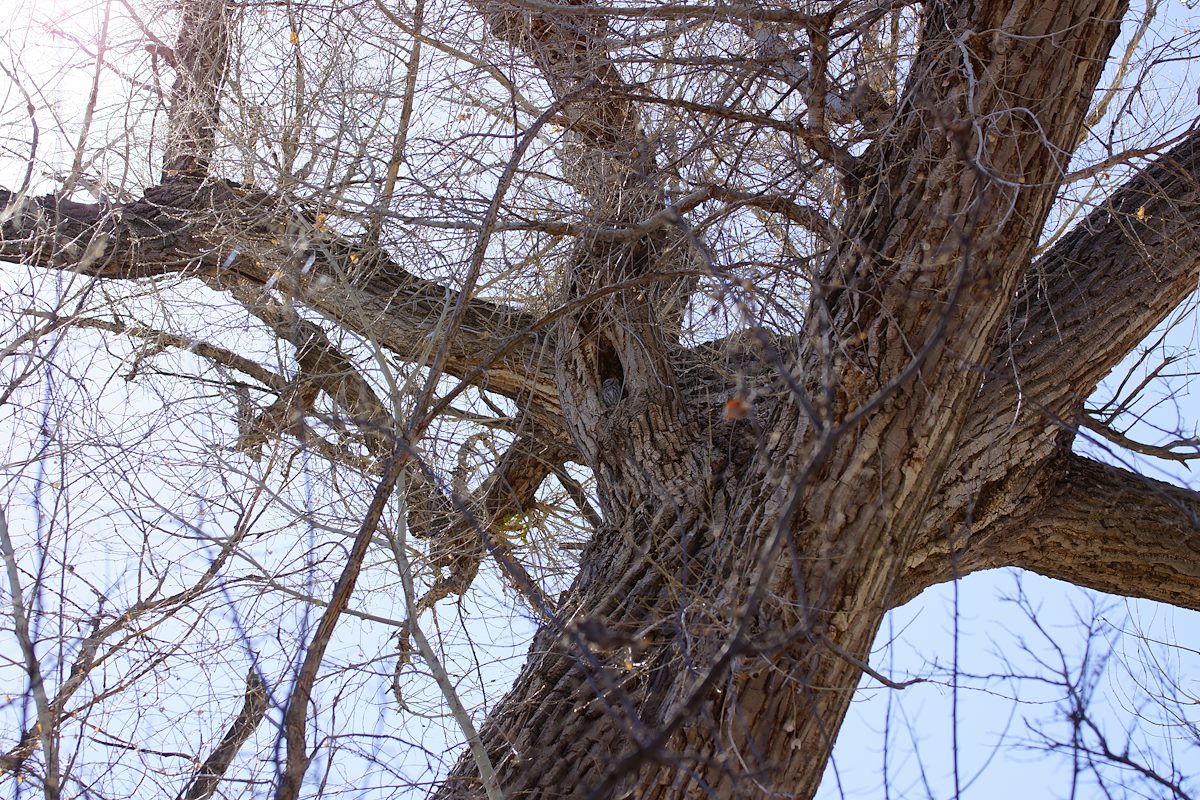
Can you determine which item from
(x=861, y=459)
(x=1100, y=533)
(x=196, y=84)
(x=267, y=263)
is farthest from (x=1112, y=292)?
(x=196, y=84)

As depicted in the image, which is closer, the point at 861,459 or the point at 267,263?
the point at 861,459

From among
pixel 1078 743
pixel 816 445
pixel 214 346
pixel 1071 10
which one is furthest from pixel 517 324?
pixel 1078 743

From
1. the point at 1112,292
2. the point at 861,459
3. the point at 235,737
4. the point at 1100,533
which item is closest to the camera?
the point at 861,459

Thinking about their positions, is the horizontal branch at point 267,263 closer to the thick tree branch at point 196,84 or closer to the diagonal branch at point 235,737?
the thick tree branch at point 196,84

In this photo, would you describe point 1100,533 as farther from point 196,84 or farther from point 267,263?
point 196,84

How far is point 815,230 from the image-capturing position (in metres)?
3.15

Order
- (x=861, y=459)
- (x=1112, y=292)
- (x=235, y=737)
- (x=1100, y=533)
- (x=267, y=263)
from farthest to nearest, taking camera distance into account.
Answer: (x=267, y=263) < (x=1100, y=533) < (x=1112, y=292) < (x=235, y=737) < (x=861, y=459)

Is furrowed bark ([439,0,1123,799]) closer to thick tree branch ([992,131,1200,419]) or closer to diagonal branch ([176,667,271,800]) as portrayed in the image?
diagonal branch ([176,667,271,800])

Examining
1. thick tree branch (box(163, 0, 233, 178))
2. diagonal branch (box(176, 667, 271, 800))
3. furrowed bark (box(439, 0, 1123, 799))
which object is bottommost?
diagonal branch (box(176, 667, 271, 800))

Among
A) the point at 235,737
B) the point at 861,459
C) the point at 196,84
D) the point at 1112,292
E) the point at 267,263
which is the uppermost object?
the point at 196,84

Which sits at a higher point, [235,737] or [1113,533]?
[1113,533]

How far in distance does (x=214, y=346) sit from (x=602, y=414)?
1.69m

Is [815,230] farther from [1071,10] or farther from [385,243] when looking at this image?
[385,243]

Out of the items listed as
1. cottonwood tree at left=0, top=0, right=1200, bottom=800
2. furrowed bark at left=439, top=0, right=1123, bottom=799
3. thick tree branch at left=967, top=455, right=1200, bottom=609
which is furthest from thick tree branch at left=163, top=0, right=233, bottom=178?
thick tree branch at left=967, top=455, right=1200, bottom=609
